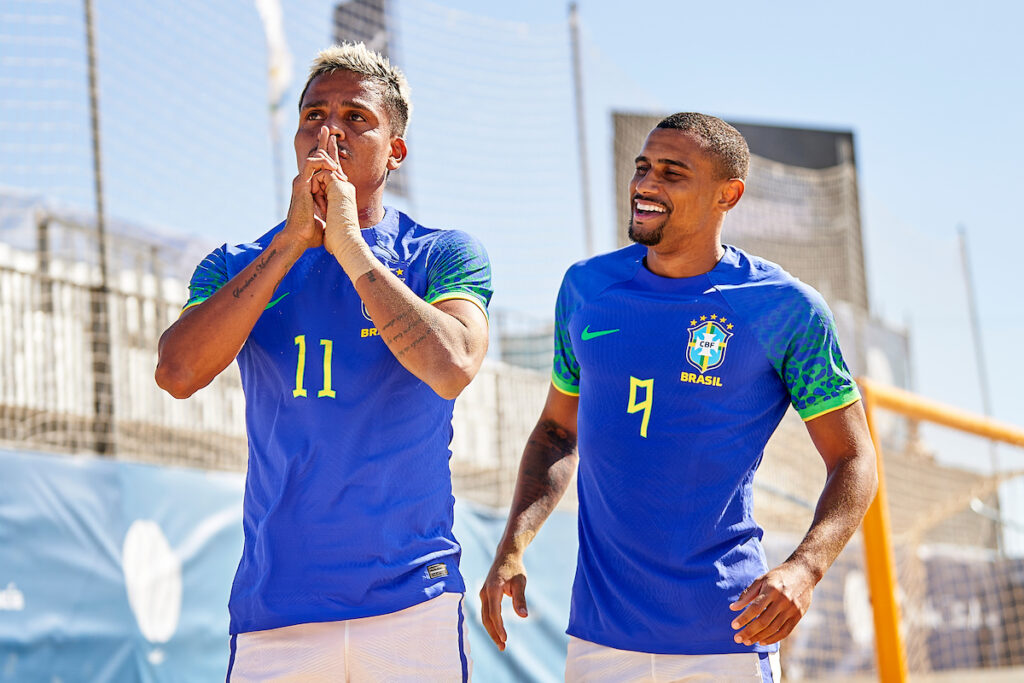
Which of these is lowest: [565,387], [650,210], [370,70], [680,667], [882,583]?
[882,583]

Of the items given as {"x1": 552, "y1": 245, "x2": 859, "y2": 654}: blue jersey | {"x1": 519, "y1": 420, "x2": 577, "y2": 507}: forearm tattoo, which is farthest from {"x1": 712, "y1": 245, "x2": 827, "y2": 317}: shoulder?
{"x1": 519, "y1": 420, "x2": 577, "y2": 507}: forearm tattoo

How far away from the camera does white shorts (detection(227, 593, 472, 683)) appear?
2668mm

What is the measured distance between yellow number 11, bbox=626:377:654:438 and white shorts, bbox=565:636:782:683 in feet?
2.03

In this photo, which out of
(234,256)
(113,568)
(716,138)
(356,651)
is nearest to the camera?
(356,651)

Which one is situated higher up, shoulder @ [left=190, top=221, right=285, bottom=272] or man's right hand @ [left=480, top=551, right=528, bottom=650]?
shoulder @ [left=190, top=221, right=285, bottom=272]

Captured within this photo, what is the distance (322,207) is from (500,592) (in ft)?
3.79

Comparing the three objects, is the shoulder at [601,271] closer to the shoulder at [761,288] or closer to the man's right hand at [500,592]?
the shoulder at [761,288]

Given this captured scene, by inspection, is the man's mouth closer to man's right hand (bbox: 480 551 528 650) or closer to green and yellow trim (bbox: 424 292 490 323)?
green and yellow trim (bbox: 424 292 490 323)

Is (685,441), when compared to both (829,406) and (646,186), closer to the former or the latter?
(829,406)

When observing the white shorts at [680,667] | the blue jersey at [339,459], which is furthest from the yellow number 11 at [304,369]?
the white shorts at [680,667]

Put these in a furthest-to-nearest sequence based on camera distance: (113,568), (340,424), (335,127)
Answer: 1. (113,568)
2. (335,127)
3. (340,424)

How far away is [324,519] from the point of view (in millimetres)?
2727

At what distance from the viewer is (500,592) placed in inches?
123

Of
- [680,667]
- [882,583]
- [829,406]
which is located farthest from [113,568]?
[882,583]
